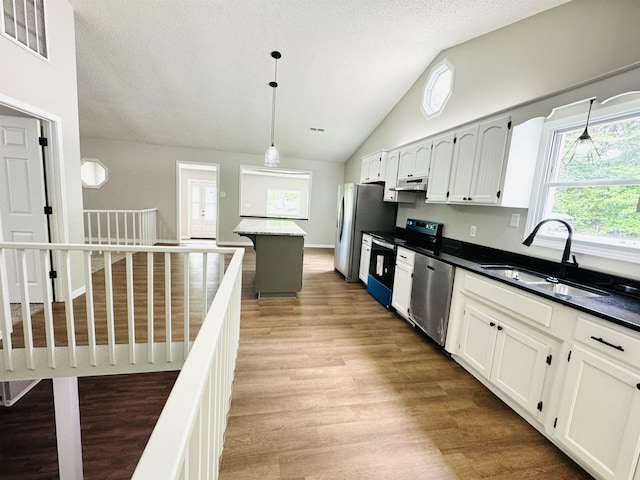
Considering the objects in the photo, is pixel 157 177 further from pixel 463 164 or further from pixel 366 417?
pixel 366 417

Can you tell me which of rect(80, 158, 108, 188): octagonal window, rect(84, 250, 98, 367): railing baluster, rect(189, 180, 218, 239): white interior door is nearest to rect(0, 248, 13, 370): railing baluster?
rect(84, 250, 98, 367): railing baluster

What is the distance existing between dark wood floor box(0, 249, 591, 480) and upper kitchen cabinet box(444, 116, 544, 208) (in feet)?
5.10

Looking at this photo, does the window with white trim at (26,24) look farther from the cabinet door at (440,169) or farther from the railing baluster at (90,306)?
the cabinet door at (440,169)

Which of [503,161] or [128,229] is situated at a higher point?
[503,161]

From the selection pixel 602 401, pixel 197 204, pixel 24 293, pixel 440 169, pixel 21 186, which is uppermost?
pixel 440 169

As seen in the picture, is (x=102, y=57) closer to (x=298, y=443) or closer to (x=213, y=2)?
(x=213, y=2)

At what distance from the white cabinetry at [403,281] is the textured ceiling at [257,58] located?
2449 mm

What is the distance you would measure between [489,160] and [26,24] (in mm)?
4238

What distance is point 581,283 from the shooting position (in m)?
1.97

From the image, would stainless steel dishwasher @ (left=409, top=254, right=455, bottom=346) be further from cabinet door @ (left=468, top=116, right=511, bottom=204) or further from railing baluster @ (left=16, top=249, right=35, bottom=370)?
railing baluster @ (left=16, top=249, right=35, bottom=370)

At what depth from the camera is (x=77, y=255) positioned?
3188 millimetres

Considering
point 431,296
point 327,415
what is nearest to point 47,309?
point 327,415

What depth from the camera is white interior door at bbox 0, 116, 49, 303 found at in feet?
9.09

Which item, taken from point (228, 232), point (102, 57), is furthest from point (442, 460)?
point (228, 232)
